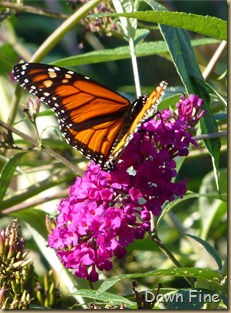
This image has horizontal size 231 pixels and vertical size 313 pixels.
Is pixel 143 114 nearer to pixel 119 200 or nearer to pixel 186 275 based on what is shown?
pixel 119 200

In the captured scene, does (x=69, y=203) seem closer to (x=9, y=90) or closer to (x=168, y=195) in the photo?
(x=168, y=195)

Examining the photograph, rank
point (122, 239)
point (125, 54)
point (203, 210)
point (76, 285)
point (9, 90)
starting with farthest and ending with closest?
point (9, 90) → point (203, 210) → point (125, 54) → point (76, 285) → point (122, 239)

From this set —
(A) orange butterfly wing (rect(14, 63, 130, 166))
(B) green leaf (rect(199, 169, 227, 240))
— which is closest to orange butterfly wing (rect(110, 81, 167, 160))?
(A) orange butterfly wing (rect(14, 63, 130, 166))

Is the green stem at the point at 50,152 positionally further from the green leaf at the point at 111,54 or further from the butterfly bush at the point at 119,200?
the green leaf at the point at 111,54

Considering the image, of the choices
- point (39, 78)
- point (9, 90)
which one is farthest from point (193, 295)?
point (9, 90)

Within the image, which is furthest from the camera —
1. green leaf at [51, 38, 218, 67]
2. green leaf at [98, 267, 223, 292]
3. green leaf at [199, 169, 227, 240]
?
green leaf at [199, 169, 227, 240]

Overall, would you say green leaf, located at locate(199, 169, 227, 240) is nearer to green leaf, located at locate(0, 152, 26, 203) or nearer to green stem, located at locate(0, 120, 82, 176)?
green leaf, located at locate(0, 152, 26, 203)
